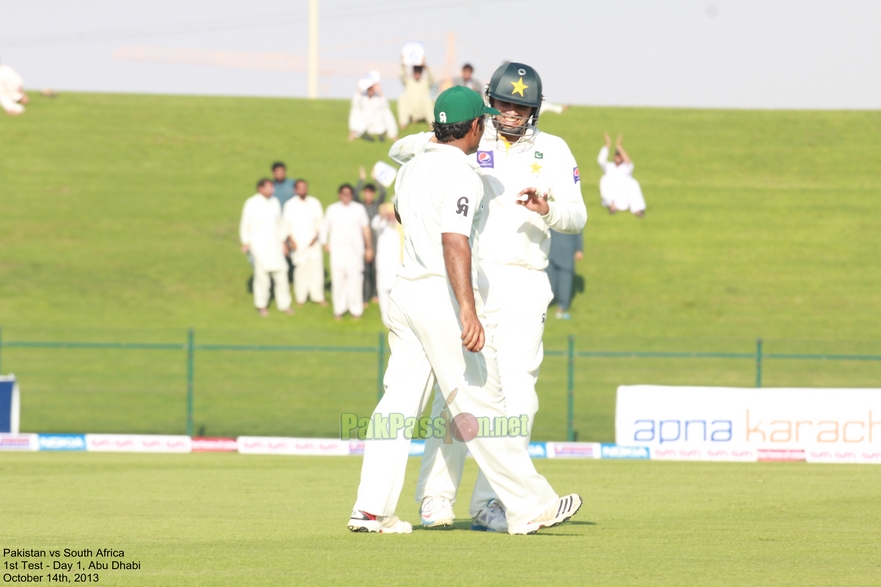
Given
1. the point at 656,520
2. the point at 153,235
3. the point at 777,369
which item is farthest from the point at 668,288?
the point at 656,520

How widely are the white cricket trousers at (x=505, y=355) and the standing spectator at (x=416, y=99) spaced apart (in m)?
22.1

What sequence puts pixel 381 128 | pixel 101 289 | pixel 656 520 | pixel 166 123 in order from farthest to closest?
pixel 166 123 < pixel 381 128 < pixel 101 289 < pixel 656 520

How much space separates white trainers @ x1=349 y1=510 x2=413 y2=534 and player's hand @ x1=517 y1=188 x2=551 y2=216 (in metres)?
1.86

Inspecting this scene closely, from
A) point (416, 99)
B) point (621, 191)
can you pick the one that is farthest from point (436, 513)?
point (416, 99)

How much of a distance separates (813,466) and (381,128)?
739 inches

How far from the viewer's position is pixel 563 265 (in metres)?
23.1

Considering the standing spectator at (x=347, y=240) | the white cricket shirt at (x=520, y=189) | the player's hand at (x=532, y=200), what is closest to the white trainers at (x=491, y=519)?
the white cricket shirt at (x=520, y=189)

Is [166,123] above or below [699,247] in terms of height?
above

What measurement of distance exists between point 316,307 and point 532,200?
17.5m

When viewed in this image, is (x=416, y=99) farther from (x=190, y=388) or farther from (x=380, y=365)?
(x=190, y=388)

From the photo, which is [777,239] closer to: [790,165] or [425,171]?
[790,165]

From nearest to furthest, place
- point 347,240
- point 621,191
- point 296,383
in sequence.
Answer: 1. point 296,383
2. point 347,240
3. point 621,191

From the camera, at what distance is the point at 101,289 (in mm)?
24984

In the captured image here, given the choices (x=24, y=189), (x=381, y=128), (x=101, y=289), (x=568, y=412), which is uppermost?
(x=381, y=128)
